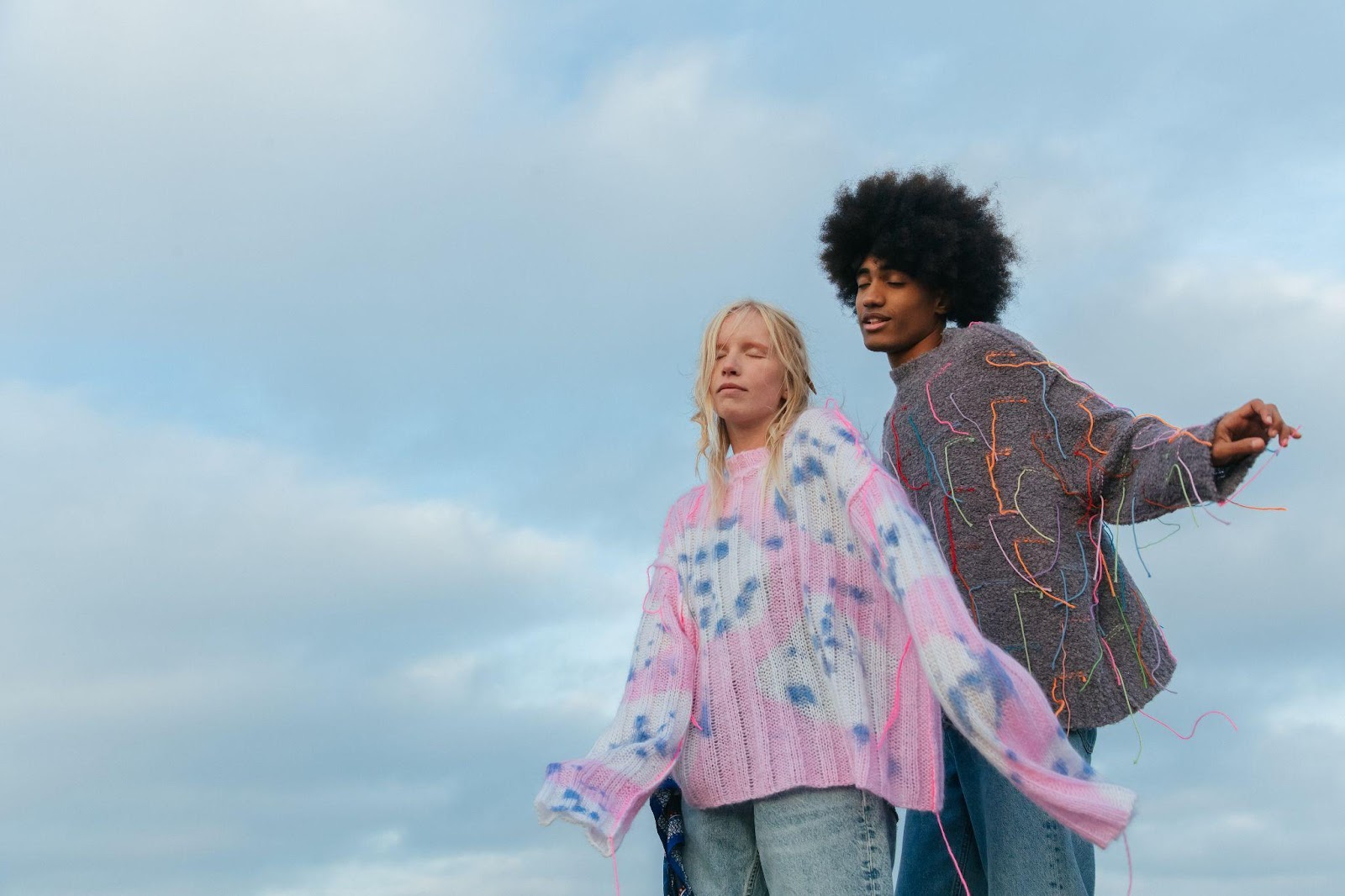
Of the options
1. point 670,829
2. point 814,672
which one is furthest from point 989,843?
point 670,829

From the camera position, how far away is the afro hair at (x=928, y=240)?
425 centimetres

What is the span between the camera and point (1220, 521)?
347 centimetres

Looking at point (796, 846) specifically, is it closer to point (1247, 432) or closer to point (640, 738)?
point (640, 738)

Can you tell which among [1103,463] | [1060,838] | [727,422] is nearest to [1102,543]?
[1103,463]

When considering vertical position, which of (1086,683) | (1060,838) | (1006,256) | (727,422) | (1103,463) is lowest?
(1060,838)

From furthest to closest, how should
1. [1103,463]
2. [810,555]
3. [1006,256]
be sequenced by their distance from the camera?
1. [1006,256]
2. [1103,463]
3. [810,555]

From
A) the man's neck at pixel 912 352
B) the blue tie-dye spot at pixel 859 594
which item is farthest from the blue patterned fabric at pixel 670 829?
the man's neck at pixel 912 352

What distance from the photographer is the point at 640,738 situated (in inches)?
133

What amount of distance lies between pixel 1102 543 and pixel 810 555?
906 millimetres

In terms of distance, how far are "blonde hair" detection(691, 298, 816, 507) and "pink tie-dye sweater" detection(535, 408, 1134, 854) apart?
67 millimetres

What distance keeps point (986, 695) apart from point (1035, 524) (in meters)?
0.82

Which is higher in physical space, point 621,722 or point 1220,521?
point 1220,521

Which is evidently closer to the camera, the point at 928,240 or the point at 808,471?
the point at 808,471

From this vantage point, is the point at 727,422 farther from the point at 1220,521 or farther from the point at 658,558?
the point at 1220,521
